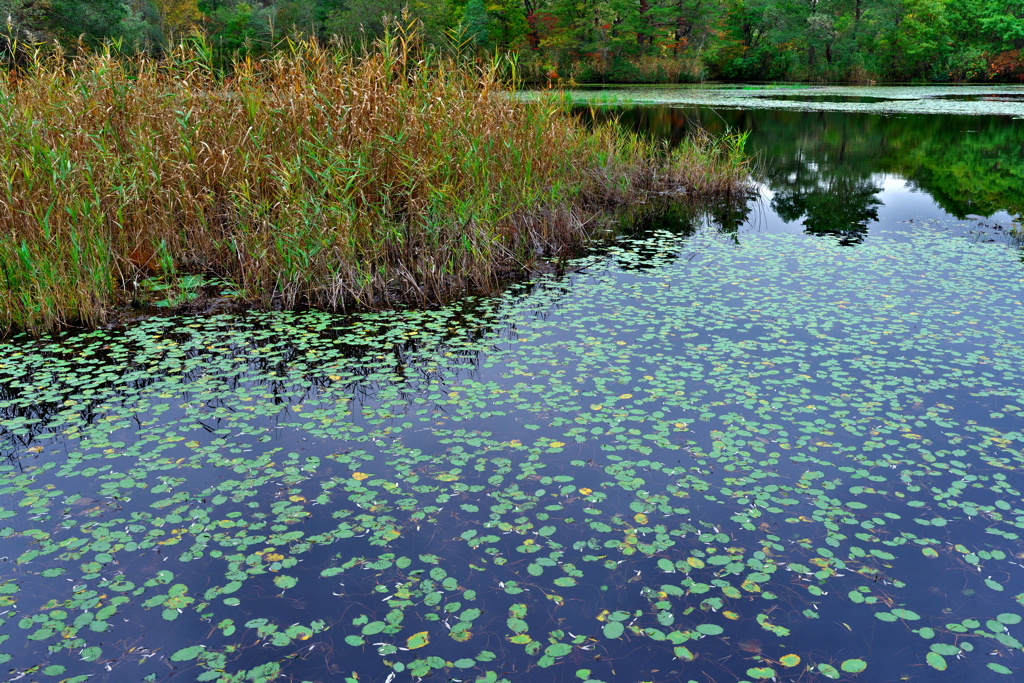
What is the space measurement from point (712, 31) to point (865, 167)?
33032 millimetres

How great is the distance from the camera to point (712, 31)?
4450 centimetres

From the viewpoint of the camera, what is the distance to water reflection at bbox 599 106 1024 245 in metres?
11.1

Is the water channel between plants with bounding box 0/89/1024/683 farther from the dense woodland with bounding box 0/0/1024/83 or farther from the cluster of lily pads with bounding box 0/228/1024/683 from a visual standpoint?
the dense woodland with bounding box 0/0/1024/83

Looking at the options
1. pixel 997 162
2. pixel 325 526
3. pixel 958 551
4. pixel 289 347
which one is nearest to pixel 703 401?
pixel 958 551

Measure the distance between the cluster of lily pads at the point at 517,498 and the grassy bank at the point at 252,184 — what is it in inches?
23.2

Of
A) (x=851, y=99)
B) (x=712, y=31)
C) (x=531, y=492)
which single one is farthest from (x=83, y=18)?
(x=712, y=31)

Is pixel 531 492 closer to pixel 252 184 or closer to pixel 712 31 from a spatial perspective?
pixel 252 184

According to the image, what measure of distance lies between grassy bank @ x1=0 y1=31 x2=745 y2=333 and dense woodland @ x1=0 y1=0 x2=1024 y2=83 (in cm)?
3412

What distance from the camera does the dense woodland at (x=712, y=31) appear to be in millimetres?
41094

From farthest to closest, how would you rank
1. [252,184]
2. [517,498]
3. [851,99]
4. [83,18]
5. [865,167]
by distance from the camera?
[851,99] < [83,18] < [865,167] < [252,184] < [517,498]

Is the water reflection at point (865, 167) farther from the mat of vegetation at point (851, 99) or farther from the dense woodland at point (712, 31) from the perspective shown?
the dense woodland at point (712, 31)

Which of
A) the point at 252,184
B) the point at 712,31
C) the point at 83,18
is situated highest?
the point at 83,18

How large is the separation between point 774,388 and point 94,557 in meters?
4.16

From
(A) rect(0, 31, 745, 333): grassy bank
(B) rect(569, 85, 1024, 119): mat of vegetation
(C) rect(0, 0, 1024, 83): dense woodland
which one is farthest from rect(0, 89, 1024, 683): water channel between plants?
(C) rect(0, 0, 1024, 83): dense woodland
